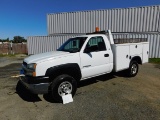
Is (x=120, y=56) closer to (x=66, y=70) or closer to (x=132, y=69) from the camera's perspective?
(x=132, y=69)

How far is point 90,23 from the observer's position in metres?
18.5

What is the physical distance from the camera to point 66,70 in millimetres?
5039

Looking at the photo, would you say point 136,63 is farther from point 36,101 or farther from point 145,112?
point 36,101

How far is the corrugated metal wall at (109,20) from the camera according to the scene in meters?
16.0

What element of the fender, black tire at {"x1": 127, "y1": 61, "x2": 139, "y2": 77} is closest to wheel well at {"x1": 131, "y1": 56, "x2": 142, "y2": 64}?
black tire at {"x1": 127, "y1": 61, "x2": 139, "y2": 77}

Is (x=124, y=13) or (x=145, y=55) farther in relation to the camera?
(x=124, y=13)

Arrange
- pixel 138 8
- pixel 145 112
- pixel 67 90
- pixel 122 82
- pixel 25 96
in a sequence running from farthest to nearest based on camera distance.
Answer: pixel 138 8
pixel 122 82
pixel 25 96
pixel 67 90
pixel 145 112

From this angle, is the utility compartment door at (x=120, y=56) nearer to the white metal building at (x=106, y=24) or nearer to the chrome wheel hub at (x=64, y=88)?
the chrome wheel hub at (x=64, y=88)

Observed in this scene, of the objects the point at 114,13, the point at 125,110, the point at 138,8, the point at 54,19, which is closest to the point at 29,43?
the point at 54,19

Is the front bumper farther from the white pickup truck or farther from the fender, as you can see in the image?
the fender

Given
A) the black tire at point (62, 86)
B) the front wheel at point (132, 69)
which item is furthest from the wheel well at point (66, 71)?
the front wheel at point (132, 69)

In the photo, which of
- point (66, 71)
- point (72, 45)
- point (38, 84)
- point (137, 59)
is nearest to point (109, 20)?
point (137, 59)

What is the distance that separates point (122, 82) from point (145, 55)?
1972 millimetres

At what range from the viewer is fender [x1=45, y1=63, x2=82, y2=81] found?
4593mm
